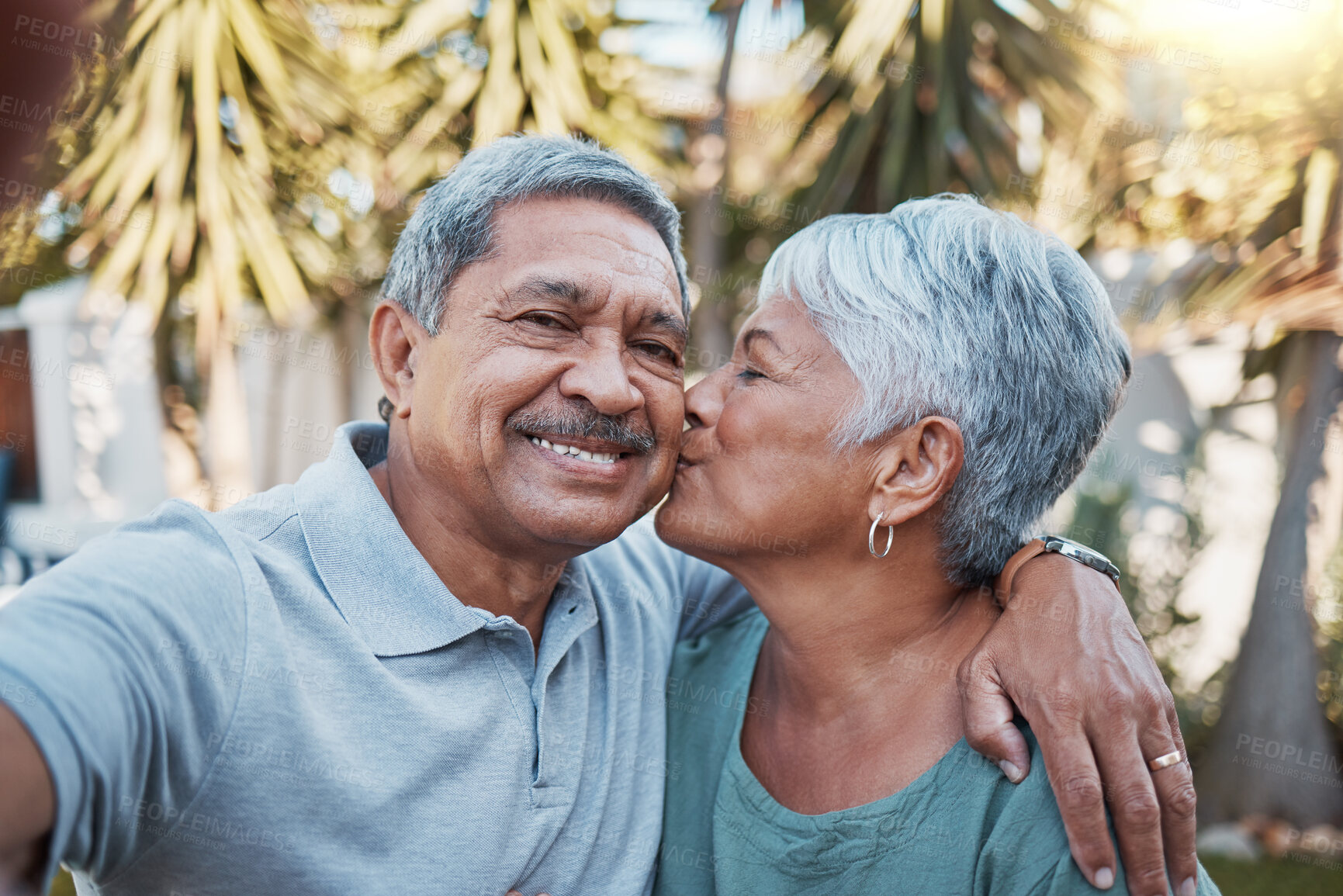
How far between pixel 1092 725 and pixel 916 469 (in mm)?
603

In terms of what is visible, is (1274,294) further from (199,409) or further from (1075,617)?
(199,409)

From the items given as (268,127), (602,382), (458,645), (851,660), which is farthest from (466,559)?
(268,127)

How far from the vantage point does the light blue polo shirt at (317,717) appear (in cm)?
124

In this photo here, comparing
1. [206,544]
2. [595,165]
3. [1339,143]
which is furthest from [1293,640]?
[206,544]

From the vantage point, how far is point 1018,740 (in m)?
1.63

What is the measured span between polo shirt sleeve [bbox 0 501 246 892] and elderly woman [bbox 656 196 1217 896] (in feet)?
3.16

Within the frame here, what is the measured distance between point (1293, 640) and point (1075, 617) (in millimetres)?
4355

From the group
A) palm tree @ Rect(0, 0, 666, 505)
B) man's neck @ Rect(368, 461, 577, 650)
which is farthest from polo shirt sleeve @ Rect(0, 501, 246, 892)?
palm tree @ Rect(0, 0, 666, 505)

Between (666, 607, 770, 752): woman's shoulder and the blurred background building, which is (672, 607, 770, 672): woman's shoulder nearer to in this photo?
(666, 607, 770, 752): woman's shoulder

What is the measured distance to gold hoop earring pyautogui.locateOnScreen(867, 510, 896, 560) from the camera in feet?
6.31

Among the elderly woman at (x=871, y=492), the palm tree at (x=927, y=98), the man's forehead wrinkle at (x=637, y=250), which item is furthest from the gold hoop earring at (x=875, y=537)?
the palm tree at (x=927, y=98)

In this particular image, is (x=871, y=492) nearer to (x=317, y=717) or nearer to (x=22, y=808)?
(x=317, y=717)

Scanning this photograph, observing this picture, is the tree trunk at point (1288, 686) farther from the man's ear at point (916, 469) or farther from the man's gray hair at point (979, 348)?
the man's ear at point (916, 469)

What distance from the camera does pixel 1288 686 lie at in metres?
5.06
